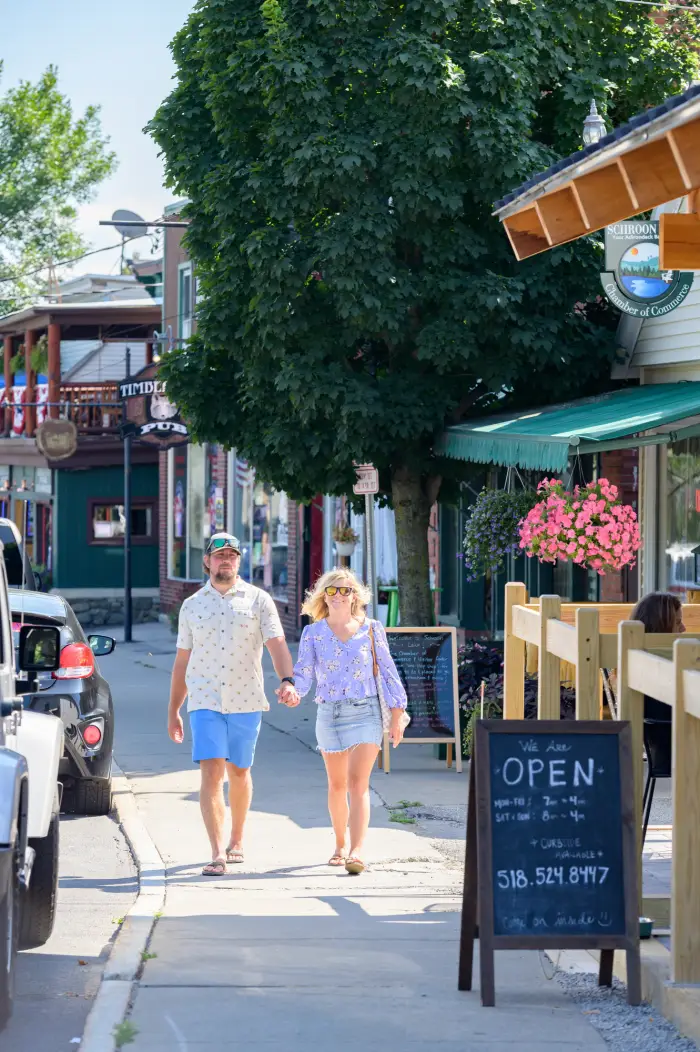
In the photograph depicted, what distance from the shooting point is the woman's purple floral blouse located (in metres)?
8.55

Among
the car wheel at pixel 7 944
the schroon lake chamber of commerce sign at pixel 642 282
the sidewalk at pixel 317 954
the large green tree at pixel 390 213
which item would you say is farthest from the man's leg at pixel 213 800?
the schroon lake chamber of commerce sign at pixel 642 282

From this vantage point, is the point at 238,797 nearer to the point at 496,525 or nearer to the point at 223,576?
the point at 223,576

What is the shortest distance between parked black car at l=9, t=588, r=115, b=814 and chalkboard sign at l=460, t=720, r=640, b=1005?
4169 millimetres

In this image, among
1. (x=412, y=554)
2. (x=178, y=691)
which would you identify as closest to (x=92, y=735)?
(x=178, y=691)

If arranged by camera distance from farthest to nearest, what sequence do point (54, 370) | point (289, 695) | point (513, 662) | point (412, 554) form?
point (54, 370), point (412, 554), point (289, 695), point (513, 662)

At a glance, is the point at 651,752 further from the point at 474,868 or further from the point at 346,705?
the point at 346,705

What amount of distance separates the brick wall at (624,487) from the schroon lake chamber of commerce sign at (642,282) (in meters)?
2.15

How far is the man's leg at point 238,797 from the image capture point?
8.69 m

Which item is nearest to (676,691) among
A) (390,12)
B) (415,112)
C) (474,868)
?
(474,868)

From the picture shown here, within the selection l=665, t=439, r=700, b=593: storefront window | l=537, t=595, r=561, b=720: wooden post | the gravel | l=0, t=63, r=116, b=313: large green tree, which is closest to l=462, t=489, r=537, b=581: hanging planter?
l=665, t=439, r=700, b=593: storefront window

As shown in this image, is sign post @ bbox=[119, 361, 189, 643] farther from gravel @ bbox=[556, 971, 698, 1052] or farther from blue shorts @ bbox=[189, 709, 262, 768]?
gravel @ bbox=[556, 971, 698, 1052]

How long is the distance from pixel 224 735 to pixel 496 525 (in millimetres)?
6021

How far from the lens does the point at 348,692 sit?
8531mm

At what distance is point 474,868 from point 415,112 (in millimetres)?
9218
